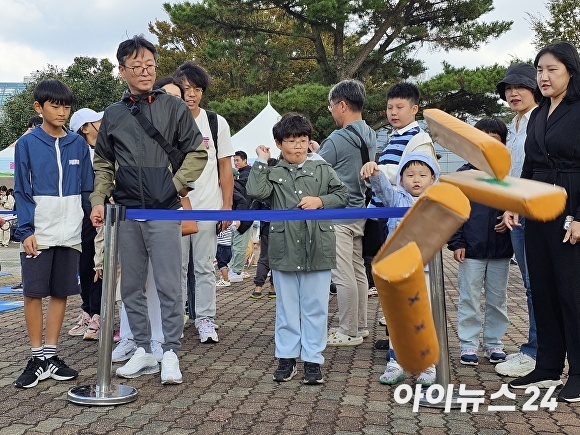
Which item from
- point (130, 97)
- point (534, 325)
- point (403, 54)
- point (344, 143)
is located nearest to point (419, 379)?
point (534, 325)

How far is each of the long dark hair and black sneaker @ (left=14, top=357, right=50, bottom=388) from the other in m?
3.79

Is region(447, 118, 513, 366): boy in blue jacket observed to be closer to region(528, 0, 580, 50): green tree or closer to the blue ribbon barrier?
the blue ribbon barrier

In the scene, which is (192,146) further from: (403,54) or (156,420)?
(403,54)

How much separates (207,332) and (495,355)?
2371mm

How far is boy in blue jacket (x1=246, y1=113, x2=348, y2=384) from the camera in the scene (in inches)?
182

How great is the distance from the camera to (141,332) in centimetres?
472

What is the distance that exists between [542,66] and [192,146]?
2263 millimetres

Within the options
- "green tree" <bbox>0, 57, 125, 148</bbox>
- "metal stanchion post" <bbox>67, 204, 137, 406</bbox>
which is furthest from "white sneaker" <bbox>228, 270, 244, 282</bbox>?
"green tree" <bbox>0, 57, 125, 148</bbox>

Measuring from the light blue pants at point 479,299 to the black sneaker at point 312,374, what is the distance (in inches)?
49.5

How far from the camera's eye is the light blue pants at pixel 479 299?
17.0 feet

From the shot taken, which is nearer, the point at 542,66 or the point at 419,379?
the point at 542,66

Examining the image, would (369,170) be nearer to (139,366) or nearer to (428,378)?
(428,378)

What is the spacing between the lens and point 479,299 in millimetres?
5250

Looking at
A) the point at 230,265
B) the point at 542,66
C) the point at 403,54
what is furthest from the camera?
the point at 403,54
